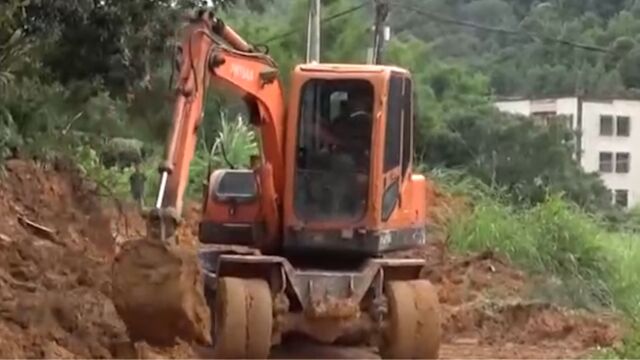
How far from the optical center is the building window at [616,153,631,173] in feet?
163

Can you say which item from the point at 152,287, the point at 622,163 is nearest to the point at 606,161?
the point at 622,163

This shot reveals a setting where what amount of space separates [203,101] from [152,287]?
207 centimetres

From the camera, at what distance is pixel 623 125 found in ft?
161

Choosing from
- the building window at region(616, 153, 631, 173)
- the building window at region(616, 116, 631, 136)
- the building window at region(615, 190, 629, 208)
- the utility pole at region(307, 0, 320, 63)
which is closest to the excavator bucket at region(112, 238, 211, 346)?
the utility pole at region(307, 0, 320, 63)

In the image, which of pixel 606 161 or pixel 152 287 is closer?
pixel 152 287

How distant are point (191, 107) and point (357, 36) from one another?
31.2 m

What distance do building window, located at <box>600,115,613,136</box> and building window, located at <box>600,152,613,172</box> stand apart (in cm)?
70

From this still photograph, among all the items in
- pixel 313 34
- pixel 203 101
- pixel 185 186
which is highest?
pixel 313 34

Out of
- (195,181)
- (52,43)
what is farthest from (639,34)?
(52,43)

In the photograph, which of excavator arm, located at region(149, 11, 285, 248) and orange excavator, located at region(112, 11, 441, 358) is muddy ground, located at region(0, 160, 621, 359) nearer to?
orange excavator, located at region(112, 11, 441, 358)

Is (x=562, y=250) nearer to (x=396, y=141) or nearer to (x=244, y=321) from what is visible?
(x=396, y=141)

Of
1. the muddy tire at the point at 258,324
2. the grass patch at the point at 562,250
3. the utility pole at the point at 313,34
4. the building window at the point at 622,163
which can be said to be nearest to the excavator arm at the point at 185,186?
the muddy tire at the point at 258,324

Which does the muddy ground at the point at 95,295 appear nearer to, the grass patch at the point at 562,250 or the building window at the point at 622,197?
the grass patch at the point at 562,250

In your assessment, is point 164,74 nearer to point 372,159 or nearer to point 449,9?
point 372,159
